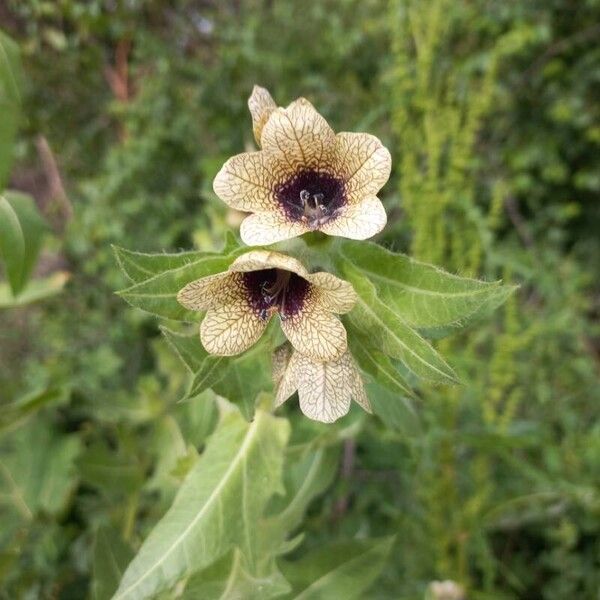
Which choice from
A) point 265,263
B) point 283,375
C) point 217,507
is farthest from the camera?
point 217,507

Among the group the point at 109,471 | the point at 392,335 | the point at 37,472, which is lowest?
the point at 37,472

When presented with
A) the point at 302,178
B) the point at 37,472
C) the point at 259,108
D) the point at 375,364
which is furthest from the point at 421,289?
the point at 37,472

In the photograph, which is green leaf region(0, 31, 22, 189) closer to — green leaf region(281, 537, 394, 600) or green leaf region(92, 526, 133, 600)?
green leaf region(92, 526, 133, 600)

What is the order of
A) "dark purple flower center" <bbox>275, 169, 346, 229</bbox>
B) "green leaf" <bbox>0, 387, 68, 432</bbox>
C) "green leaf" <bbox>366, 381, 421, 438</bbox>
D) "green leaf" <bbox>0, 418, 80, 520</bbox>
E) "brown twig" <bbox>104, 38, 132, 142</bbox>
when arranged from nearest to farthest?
"dark purple flower center" <bbox>275, 169, 346, 229</bbox>
"green leaf" <bbox>366, 381, 421, 438</bbox>
"green leaf" <bbox>0, 387, 68, 432</bbox>
"green leaf" <bbox>0, 418, 80, 520</bbox>
"brown twig" <bbox>104, 38, 132, 142</bbox>

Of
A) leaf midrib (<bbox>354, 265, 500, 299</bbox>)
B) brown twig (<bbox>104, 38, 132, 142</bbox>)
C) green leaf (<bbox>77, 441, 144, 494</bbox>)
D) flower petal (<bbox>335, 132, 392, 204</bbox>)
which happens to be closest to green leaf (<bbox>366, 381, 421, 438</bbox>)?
leaf midrib (<bbox>354, 265, 500, 299</bbox>)

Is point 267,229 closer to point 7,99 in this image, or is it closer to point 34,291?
point 7,99

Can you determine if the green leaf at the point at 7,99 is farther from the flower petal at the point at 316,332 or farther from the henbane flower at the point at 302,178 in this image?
the flower petal at the point at 316,332

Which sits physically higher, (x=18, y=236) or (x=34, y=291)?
(x=18, y=236)
